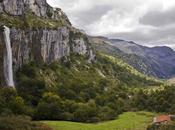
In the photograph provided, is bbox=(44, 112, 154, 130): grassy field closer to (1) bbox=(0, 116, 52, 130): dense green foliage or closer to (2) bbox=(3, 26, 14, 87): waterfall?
(1) bbox=(0, 116, 52, 130): dense green foliage

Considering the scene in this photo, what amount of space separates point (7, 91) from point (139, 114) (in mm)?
63445

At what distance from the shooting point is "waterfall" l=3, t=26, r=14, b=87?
166 meters

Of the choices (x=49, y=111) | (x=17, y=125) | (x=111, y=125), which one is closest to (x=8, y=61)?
(x=49, y=111)

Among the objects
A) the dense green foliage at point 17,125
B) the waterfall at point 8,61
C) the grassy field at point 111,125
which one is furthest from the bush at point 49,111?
the dense green foliage at point 17,125

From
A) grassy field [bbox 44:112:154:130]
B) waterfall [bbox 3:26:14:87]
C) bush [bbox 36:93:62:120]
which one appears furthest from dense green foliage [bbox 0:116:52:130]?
waterfall [bbox 3:26:14:87]

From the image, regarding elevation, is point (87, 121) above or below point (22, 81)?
below

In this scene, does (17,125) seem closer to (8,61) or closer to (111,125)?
(111,125)

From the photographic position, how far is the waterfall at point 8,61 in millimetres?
166488

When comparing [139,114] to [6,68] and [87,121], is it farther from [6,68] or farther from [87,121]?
[6,68]

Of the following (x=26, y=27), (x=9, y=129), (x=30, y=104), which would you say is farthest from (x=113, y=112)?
(x=9, y=129)

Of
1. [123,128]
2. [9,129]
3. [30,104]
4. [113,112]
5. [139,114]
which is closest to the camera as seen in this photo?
[9,129]

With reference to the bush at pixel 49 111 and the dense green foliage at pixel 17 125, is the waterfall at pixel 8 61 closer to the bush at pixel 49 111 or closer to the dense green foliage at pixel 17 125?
the bush at pixel 49 111

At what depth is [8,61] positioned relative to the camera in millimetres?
170125

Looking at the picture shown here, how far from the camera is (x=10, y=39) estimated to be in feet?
579
